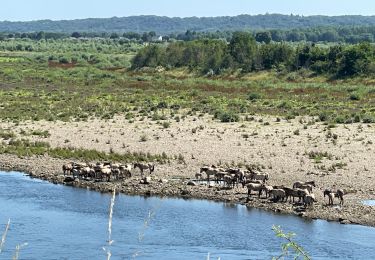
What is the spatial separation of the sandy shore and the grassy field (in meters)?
3.28

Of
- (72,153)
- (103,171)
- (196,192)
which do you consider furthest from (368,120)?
(103,171)

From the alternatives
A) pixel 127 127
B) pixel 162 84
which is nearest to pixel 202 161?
pixel 127 127

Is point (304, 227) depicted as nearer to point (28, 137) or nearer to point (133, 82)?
point (28, 137)

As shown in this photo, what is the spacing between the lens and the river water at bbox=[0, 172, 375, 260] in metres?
22.4

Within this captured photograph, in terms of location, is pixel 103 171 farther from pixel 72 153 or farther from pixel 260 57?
pixel 260 57

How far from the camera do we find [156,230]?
25.2m

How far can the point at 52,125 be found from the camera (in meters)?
49.8

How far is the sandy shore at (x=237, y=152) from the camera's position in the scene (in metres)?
30.9

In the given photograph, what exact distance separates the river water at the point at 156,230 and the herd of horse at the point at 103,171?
2.39 m

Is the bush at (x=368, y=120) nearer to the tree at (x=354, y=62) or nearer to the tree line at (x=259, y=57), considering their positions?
the tree line at (x=259, y=57)

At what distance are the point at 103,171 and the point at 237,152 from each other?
29.0 feet

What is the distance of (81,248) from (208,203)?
8.24m

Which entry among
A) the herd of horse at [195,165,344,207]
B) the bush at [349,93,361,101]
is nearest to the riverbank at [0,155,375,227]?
the herd of horse at [195,165,344,207]

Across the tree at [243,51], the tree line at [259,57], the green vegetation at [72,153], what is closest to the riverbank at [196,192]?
the green vegetation at [72,153]
